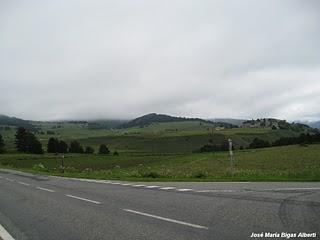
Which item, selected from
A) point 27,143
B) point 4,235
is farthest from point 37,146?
point 4,235

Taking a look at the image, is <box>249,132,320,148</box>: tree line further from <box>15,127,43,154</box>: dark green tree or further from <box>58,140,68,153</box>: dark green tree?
<box>15,127,43,154</box>: dark green tree

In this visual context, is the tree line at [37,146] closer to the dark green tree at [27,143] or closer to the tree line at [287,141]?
the dark green tree at [27,143]

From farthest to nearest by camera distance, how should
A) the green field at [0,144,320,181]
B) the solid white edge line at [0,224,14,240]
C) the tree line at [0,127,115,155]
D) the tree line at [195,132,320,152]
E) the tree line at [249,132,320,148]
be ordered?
1. the tree line at [0,127,115,155]
2. the tree line at [195,132,320,152]
3. the tree line at [249,132,320,148]
4. the green field at [0,144,320,181]
5. the solid white edge line at [0,224,14,240]

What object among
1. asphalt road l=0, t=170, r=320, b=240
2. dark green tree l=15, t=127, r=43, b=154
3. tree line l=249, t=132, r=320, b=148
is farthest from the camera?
dark green tree l=15, t=127, r=43, b=154

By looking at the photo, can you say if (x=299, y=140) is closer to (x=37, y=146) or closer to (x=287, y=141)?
(x=287, y=141)

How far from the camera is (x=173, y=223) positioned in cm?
1000

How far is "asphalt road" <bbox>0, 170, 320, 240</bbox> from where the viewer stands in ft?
29.1

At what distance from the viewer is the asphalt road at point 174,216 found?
888 cm

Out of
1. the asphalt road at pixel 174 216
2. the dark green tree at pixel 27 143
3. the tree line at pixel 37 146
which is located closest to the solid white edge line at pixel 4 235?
the asphalt road at pixel 174 216

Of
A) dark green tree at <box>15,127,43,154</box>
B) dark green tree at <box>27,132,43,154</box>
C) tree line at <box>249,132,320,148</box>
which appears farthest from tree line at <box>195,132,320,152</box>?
dark green tree at <box>15,127,43,154</box>

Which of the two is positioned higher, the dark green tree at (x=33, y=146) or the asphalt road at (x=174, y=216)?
the dark green tree at (x=33, y=146)

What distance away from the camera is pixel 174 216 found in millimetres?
Result: 10953

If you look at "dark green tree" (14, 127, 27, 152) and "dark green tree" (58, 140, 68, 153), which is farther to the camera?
"dark green tree" (14, 127, 27, 152)

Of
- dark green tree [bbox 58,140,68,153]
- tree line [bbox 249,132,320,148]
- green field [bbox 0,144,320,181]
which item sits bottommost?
green field [bbox 0,144,320,181]
